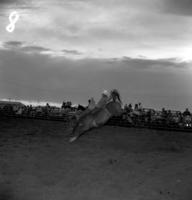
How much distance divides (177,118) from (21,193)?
9.43 m

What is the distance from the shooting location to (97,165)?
17.0 metres

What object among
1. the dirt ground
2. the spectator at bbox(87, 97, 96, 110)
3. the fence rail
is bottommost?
the dirt ground

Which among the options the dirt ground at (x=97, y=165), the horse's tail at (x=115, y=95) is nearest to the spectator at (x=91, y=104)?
the horse's tail at (x=115, y=95)

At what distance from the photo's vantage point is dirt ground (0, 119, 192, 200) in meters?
14.1

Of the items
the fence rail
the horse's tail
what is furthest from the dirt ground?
the horse's tail

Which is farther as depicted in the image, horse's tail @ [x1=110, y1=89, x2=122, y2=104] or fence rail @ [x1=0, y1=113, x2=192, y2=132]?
fence rail @ [x1=0, y1=113, x2=192, y2=132]

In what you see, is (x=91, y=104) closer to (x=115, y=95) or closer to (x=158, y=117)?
(x=115, y=95)

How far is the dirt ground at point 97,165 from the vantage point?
14.1 metres

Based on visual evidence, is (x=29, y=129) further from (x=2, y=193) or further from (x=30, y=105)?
(x=2, y=193)

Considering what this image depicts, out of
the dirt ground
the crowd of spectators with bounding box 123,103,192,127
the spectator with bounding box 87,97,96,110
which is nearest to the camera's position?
the spectator with bounding box 87,97,96,110

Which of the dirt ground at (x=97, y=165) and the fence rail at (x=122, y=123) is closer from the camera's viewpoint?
the dirt ground at (x=97, y=165)

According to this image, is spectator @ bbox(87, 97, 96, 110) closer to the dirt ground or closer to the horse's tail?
the horse's tail

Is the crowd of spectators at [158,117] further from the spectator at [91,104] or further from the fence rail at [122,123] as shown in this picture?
the spectator at [91,104]

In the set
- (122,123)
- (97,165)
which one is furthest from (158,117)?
(97,165)
